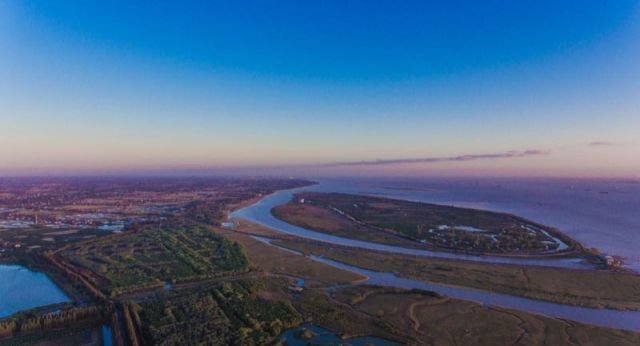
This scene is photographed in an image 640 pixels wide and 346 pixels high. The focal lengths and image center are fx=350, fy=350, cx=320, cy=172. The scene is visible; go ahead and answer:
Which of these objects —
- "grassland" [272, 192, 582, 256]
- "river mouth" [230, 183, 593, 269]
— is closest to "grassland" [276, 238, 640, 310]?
"river mouth" [230, 183, 593, 269]

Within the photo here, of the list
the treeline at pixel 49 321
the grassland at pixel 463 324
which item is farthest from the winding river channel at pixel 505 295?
the treeline at pixel 49 321

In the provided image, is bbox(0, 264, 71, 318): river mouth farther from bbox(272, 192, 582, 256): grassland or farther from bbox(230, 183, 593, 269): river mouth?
bbox(272, 192, 582, 256): grassland

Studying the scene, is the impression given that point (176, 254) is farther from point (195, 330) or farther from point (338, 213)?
point (338, 213)

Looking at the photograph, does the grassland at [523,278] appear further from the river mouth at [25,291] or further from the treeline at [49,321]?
the river mouth at [25,291]

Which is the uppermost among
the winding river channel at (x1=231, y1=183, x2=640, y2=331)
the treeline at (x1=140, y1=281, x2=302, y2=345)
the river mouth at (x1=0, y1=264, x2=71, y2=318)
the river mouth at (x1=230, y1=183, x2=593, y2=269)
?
the treeline at (x1=140, y1=281, x2=302, y2=345)

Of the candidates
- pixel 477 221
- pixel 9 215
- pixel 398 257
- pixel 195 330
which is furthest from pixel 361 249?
pixel 9 215

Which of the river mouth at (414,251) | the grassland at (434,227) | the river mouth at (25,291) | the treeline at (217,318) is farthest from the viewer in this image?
the grassland at (434,227)
